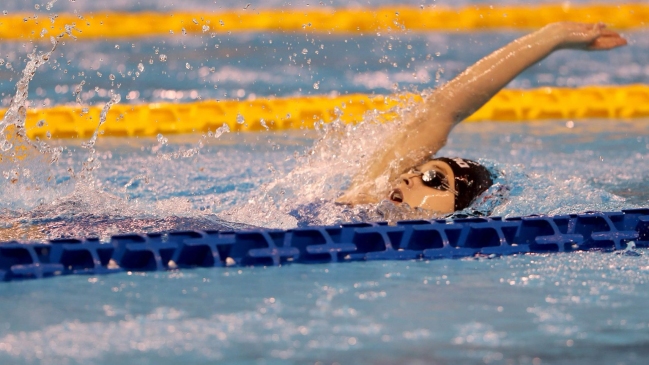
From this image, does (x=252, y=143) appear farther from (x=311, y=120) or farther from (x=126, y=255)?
(x=126, y=255)

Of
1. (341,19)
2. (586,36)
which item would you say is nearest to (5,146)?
(586,36)

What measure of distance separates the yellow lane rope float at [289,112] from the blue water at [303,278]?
0.48 ft

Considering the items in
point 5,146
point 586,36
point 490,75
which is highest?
point 586,36

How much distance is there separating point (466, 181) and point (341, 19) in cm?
488

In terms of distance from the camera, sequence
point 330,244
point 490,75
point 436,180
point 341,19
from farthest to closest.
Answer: point 341,19 < point 490,75 < point 436,180 < point 330,244

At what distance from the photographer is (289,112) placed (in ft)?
15.2

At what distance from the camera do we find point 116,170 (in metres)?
3.59

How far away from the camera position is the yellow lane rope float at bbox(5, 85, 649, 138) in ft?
14.4

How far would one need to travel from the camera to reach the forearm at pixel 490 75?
2.67 meters

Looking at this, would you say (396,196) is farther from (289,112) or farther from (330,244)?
(289,112)

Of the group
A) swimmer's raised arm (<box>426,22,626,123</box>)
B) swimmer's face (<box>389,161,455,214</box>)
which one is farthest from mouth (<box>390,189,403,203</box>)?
swimmer's raised arm (<box>426,22,626,123</box>)

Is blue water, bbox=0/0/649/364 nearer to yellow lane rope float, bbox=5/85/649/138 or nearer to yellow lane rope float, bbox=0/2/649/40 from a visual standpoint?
yellow lane rope float, bbox=5/85/649/138

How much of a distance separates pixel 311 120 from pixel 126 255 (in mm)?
2785

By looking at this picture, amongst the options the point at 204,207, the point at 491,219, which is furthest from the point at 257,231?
the point at 204,207
